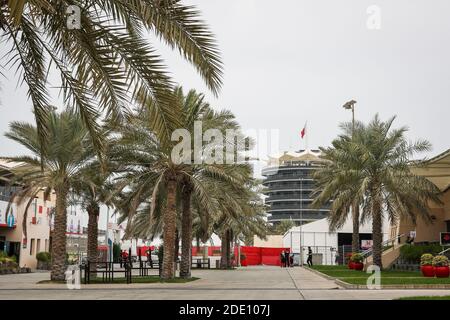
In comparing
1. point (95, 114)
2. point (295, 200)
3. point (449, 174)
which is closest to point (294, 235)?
point (449, 174)

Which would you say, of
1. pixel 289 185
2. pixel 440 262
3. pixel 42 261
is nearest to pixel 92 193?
pixel 440 262

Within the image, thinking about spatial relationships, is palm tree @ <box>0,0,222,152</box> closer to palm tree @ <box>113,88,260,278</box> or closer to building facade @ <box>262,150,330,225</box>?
palm tree @ <box>113,88,260,278</box>

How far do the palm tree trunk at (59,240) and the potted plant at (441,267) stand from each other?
616 inches

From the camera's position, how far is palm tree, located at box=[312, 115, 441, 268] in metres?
33.4

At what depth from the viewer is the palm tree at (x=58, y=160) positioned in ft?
87.3

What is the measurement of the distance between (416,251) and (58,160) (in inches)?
820

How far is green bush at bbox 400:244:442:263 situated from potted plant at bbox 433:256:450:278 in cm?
877

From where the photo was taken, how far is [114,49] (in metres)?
11.3

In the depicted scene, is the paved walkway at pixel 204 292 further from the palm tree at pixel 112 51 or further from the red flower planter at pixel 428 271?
the palm tree at pixel 112 51

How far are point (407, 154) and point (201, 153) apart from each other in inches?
465

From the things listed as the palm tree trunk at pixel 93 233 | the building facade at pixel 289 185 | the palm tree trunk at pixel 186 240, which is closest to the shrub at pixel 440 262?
the palm tree trunk at pixel 186 240

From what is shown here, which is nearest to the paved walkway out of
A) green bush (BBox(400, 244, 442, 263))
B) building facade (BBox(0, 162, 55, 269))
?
green bush (BBox(400, 244, 442, 263))

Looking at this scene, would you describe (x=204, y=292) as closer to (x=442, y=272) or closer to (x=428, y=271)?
(x=442, y=272)
